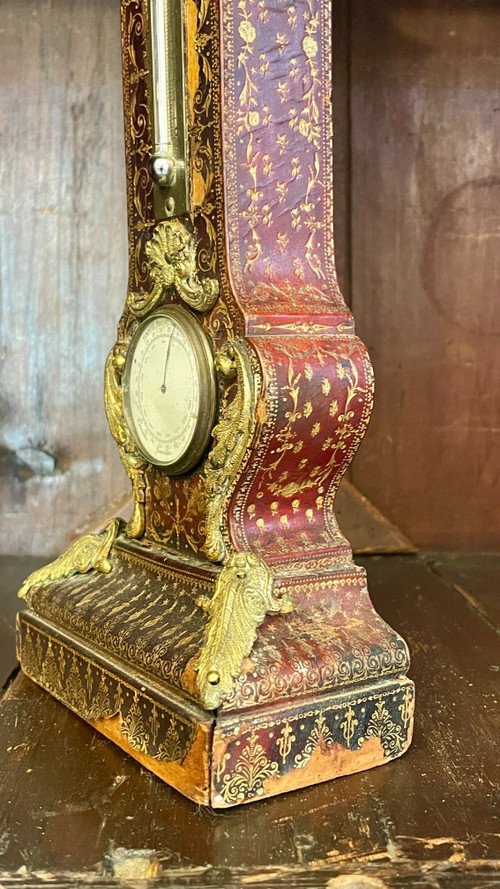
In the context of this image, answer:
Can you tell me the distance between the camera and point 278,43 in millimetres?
1147

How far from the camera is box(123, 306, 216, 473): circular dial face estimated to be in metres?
1.15

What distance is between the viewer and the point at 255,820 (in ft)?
3.14

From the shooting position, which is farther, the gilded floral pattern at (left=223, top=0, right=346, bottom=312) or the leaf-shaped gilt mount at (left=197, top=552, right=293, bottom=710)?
the gilded floral pattern at (left=223, top=0, right=346, bottom=312)

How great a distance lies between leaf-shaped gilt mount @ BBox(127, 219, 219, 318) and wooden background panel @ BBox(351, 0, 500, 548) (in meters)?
1.05

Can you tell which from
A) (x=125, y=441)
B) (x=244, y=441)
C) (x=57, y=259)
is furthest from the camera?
(x=57, y=259)

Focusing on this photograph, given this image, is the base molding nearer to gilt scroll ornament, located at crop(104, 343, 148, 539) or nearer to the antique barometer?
the antique barometer

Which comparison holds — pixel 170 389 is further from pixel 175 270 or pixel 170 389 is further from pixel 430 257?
pixel 430 257

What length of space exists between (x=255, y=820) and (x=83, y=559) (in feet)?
1.84

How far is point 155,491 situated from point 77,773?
416mm

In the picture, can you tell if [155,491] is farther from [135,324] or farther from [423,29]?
[423,29]

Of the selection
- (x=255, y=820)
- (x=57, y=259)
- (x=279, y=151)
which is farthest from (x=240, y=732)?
(x=57, y=259)

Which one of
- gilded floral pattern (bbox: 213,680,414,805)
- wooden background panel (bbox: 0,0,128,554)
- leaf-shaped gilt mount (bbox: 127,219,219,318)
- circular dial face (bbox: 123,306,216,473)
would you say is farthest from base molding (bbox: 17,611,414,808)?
wooden background panel (bbox: 0,0,128,554)

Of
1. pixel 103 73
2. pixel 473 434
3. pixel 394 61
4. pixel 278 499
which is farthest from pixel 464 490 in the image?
pixel 103 73

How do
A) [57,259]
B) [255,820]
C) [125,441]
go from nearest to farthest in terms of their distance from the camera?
[255,820]
[125,441]
[57,259]
